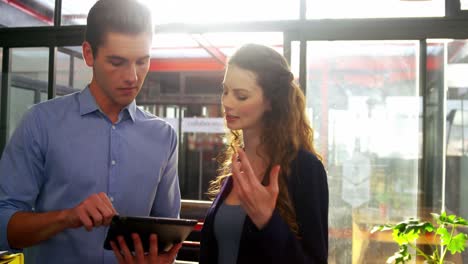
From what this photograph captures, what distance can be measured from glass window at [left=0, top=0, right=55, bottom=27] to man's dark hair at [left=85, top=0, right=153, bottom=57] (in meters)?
2.65

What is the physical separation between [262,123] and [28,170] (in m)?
0.66

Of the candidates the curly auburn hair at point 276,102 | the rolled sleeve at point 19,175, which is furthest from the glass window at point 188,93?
the rolled sleeve at point 19,175

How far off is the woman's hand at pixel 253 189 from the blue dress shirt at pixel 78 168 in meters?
0.32

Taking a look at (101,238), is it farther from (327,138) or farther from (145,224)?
(327,138)

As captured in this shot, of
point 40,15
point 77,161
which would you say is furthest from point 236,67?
point 40,15

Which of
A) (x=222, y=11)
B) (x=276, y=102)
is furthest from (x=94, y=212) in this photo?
(x=222, y=11)

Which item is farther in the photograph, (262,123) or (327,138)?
(327,138)

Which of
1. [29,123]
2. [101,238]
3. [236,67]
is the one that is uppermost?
[236,67]

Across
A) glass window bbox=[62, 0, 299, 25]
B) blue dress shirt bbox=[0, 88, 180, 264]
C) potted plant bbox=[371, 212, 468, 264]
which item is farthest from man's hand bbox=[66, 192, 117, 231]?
glass window bbox=[62, 0, 299, 25]

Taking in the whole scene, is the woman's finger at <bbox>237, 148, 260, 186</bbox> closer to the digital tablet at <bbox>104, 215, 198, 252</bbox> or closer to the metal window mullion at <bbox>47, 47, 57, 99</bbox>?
the digital tablet at <bbox>104, 215, 198, 252</bbox>

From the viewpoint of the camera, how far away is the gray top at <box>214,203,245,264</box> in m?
1.25

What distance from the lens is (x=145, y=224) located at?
3.06 feet

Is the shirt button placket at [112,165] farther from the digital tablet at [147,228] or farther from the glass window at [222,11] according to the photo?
the glass window at [222,11]

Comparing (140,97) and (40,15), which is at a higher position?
(40,15)
